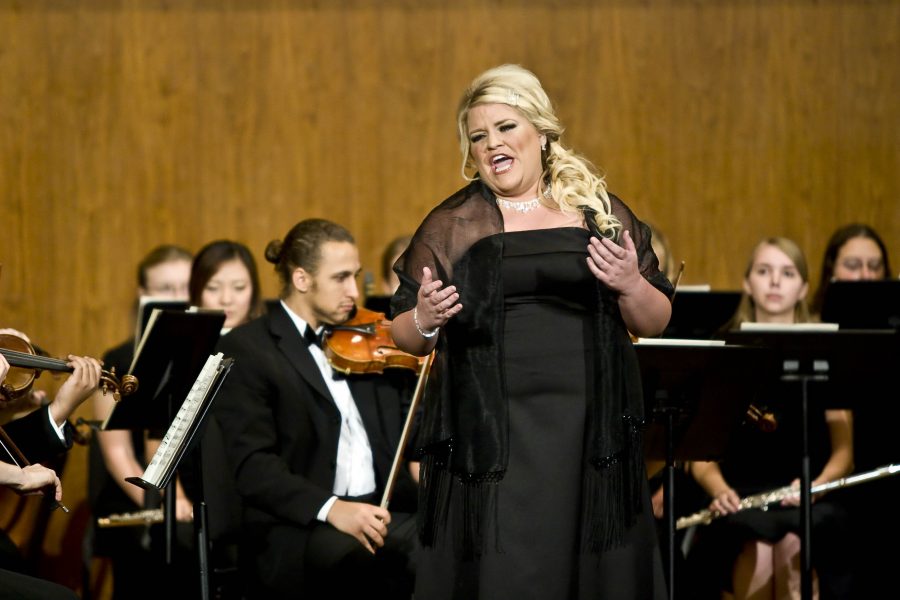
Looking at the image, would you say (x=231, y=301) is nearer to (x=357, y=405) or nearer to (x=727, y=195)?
(x=357, y=405)

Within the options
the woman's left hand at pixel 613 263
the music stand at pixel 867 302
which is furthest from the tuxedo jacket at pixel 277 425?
the music stand at pixel 867 302

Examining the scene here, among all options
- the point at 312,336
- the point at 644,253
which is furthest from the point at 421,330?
the point at 312,336

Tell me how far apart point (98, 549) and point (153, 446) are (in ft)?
1.51

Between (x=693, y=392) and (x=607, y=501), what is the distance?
3.06 ft

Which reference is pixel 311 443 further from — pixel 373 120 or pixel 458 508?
pixel 373 120

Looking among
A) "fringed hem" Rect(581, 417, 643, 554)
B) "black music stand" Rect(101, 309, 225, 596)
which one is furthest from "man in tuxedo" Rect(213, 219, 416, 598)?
"fringed hem" Rect(581, 417, 643, 554)

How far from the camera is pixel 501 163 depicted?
2699 mm

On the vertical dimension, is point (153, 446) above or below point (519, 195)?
below

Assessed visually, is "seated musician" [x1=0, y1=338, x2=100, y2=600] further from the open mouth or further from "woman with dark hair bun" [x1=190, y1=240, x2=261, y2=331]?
"woman with dark hair bun" [x1=190, y1=240, x2=261, y2=331]

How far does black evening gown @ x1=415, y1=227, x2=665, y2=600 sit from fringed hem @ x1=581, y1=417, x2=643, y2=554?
22 mm

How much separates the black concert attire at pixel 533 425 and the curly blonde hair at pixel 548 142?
9 centimetres

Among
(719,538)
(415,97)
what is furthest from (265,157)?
(719,538)

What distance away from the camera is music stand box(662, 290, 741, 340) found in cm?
443

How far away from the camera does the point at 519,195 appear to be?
2.73 metres
